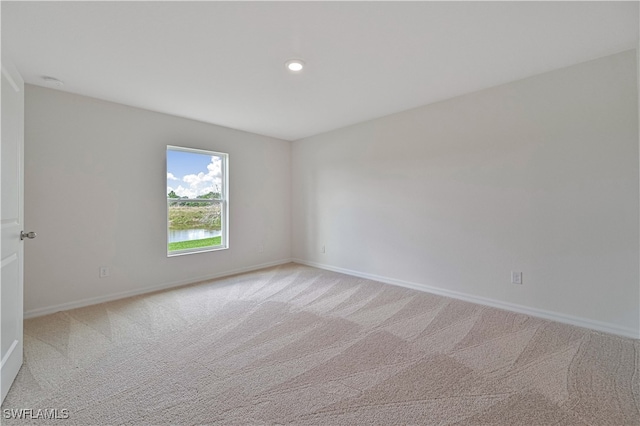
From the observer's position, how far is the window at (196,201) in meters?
3.92

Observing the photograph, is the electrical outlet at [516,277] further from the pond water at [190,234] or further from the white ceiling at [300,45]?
the pond water at [190,234]

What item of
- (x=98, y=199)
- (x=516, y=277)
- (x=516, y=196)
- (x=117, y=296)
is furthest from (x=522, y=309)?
(x=98, y=199)

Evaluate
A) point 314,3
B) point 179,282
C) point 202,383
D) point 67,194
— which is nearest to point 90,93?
point 67,194

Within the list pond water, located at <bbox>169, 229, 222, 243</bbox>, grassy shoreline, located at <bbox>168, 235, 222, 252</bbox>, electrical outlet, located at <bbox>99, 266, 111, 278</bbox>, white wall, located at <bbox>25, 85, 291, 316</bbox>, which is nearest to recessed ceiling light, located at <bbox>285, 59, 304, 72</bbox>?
white wall, located at <bbox>25, 85, 291, 316</bbox>

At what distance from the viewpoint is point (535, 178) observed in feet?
9.02

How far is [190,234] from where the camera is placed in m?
4.13

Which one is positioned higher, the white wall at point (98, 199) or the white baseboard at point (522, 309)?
the white wall at point (98, 199)

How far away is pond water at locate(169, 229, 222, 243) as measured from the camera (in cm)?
393

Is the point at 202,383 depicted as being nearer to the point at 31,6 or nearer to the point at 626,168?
the point at 31,6

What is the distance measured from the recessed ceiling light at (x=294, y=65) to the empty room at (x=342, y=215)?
0.14ft

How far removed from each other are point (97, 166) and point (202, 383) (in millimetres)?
2800

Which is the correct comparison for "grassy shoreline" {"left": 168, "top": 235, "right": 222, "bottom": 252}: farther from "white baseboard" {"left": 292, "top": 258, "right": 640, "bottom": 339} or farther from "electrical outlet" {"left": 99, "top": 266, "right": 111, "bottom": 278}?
"white baseboard" {"left": 292, "top": 258, "right": 640, "bottom": 339}

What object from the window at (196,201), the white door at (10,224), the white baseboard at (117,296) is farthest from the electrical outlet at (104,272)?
the white door at (10,224)

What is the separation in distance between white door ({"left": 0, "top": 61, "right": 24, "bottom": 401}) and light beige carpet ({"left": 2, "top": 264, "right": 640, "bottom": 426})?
24cm
